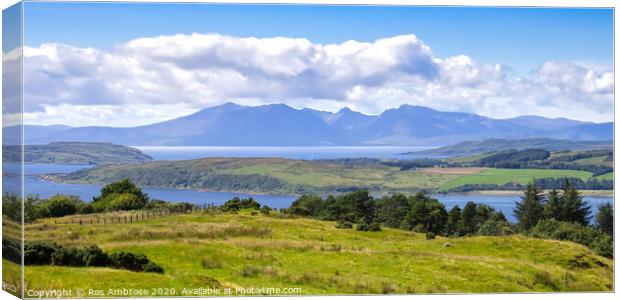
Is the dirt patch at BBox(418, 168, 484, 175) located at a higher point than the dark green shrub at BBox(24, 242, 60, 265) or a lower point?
higher

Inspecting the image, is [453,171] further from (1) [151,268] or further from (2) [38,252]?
(2) [38,252]

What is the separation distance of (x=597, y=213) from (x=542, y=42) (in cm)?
421

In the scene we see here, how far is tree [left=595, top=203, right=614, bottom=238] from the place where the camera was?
19.8 meters

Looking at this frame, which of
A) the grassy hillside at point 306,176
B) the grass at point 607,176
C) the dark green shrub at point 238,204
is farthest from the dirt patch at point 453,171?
the dark green shrub at point 238,204

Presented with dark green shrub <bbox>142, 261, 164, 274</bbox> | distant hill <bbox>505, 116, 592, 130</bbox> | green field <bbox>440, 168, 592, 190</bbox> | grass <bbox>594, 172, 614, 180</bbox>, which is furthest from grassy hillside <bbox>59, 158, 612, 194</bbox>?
dark green shrub <bbox>142, 261, 164, 274</bbox>

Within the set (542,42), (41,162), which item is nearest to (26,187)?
(41,162)

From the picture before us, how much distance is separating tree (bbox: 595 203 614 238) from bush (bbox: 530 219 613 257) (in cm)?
15

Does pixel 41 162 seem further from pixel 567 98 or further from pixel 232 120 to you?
pixel 567 98

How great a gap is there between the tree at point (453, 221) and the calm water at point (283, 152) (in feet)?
5.53

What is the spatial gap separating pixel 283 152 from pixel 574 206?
7.18 meters

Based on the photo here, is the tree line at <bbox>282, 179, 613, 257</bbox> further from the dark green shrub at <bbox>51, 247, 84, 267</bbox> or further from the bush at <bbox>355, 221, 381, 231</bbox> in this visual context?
the dark green shrub at <bbox>51, 247, 84, 267</bbox>

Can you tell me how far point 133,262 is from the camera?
18125mm

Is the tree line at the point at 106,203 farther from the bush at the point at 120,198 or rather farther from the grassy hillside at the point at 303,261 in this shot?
the grassy hillside at the point at 303,261

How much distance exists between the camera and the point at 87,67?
1912 cm
